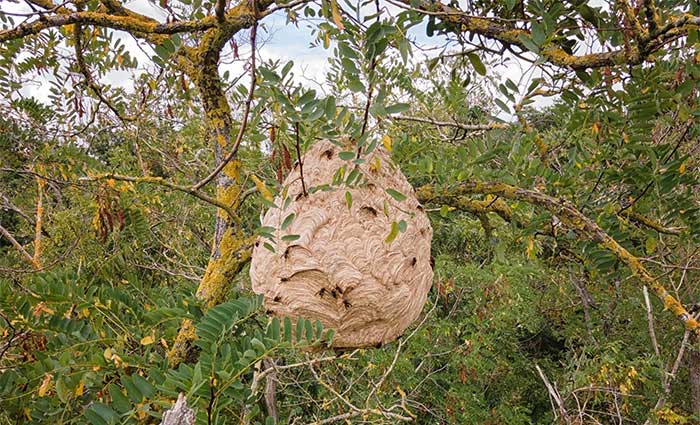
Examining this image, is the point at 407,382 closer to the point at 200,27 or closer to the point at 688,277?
the point at 688,277

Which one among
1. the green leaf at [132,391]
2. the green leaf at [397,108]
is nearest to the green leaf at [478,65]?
the green leaf at [397,108]

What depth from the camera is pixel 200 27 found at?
3.62 ft

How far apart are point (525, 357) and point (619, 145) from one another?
4.35 m

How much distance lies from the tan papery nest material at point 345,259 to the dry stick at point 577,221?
0.14 metres

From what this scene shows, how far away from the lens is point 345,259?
43.9 inches

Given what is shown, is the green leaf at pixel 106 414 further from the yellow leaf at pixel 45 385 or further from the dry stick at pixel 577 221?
the dry stick at pixel 577 221

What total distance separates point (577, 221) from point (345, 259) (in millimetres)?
486

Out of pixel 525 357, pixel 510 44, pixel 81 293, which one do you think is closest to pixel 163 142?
pixel 81 293

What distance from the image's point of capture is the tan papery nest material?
1.10m

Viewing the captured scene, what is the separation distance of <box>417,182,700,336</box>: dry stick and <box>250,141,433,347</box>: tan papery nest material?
5.4 inches

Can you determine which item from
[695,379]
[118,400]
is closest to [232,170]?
[118,400]

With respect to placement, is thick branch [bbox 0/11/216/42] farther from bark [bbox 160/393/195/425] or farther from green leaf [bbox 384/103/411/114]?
bark [bbox 160/393/195/425]

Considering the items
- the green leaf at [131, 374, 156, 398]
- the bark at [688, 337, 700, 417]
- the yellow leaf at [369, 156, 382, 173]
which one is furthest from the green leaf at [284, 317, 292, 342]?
the bark at [688, 337, 700, 417]

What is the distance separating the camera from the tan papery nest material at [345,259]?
1.10 metres
